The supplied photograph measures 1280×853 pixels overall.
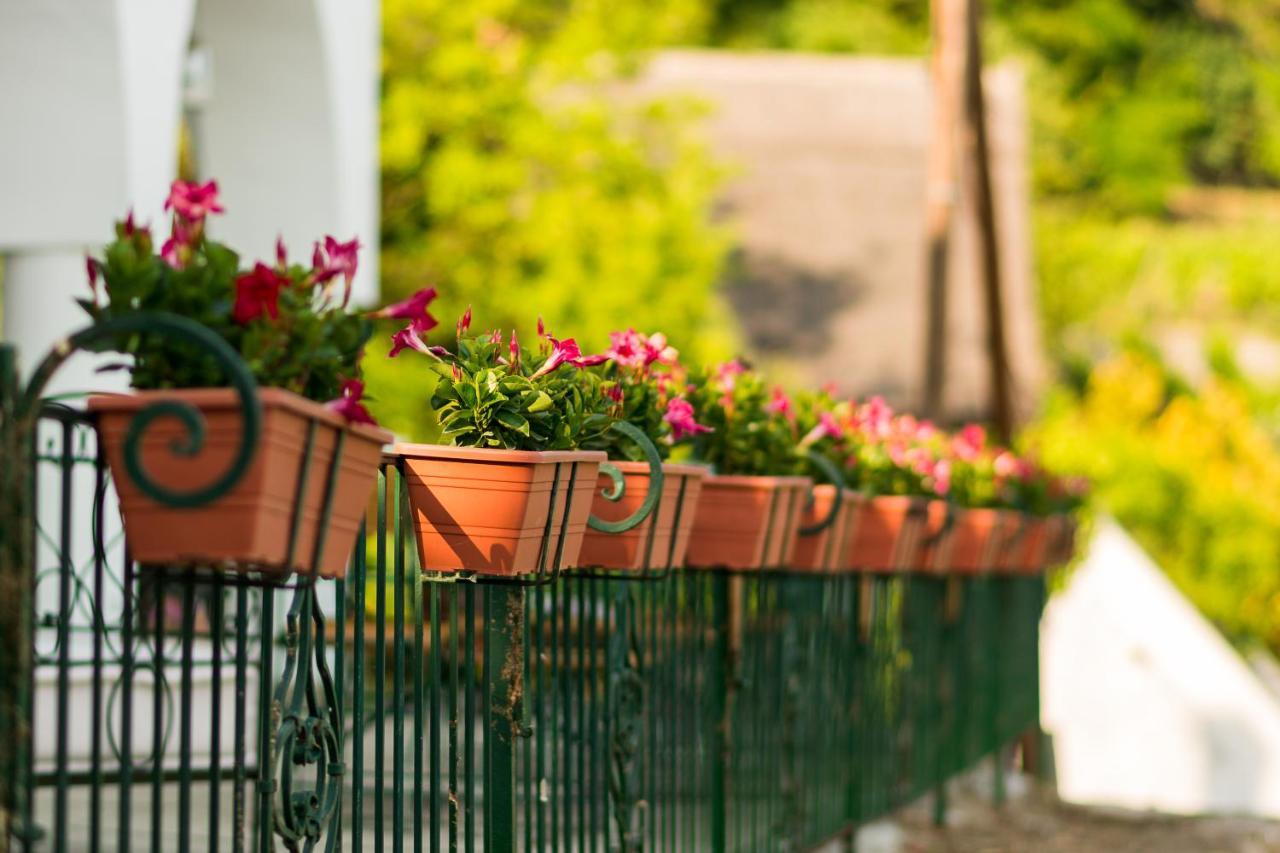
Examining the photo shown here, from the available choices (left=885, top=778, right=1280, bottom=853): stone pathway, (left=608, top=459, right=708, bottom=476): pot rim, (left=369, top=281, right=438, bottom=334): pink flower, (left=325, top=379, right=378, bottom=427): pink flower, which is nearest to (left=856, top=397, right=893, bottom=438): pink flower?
(left=885, top=778, right=1280, bottom=853): stone pathway

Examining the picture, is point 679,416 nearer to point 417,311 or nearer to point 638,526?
point 638,526

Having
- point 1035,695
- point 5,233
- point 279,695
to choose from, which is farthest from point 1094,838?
point 279,695

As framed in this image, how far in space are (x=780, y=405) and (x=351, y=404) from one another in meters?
2.54

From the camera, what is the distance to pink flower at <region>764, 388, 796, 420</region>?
4.68 meters

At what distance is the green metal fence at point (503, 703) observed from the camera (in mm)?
2441

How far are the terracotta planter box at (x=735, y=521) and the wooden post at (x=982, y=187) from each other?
26.4 ft

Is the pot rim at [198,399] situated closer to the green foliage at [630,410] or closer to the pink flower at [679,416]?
the green foliage at [630,410]

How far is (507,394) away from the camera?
9.91 feet

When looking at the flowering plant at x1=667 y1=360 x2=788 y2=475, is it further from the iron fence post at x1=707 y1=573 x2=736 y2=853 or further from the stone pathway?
the stone pathway

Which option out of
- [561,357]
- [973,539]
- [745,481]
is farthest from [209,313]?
[973,539]

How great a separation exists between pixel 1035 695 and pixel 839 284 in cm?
1065

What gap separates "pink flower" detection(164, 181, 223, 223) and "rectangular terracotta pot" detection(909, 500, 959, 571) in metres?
A: 4.38

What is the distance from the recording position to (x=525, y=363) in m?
3.17

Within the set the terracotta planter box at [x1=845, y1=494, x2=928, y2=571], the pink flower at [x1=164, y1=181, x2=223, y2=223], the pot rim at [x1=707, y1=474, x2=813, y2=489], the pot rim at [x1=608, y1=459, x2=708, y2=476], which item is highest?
the pink flower at [x1=164, y1=181, x2=223, y2=223]
